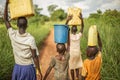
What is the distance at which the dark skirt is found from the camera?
4453mm

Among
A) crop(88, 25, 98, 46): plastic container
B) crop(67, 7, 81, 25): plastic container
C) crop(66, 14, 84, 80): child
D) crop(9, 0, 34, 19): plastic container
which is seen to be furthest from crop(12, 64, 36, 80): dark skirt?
crop(67, 7, 81, 25): plastic container

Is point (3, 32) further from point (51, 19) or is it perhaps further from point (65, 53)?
point (51, 19)

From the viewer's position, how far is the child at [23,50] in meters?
4.35

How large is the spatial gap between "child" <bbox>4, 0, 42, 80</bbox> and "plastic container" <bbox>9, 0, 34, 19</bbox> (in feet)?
0.24

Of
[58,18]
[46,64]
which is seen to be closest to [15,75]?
[46,64]

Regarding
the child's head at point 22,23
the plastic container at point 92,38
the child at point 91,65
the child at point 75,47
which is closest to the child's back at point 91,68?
the child at point 91,65

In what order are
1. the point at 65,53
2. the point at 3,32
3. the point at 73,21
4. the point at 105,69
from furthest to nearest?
the point at 3,32, the point at 73,21, the point at 105,69, the point at 65,53

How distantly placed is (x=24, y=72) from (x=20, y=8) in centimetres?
82

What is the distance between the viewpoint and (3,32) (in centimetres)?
903

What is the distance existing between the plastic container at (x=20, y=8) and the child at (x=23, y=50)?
7 cm

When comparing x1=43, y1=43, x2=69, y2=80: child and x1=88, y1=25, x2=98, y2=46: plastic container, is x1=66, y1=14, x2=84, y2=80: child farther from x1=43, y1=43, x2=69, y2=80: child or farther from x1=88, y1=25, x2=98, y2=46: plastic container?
x1=43, y1=43, x2=69, y2=80: child

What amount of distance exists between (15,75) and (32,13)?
82 centimetres

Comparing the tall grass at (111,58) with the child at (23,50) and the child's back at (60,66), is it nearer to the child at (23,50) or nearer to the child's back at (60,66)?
the child's back at (60,66)

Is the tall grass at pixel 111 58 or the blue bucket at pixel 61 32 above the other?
the blue bucket at pixel 61 32
